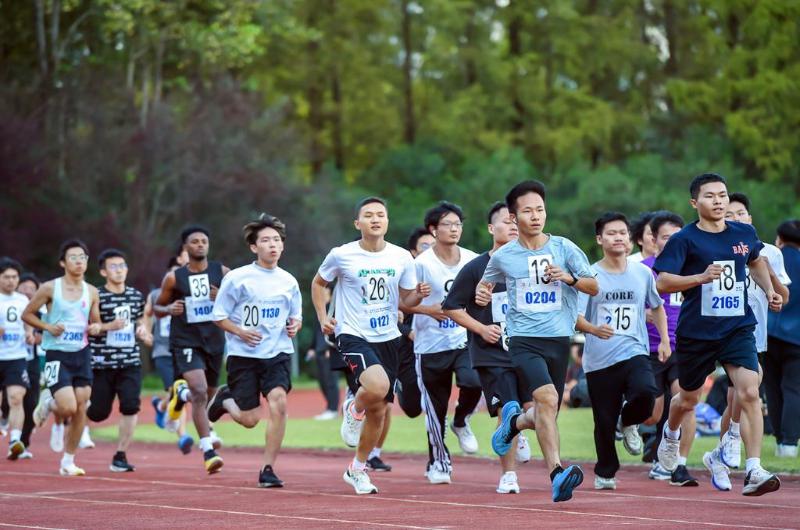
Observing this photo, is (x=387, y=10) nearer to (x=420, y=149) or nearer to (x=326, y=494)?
(x=420, y=149)

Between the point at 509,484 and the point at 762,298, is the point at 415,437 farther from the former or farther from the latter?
the point at 509,484

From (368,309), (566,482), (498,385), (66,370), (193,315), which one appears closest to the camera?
(566,482)

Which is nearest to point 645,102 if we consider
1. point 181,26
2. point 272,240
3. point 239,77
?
point 239,77

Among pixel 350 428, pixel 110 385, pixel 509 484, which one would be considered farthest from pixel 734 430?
pixel 110 385

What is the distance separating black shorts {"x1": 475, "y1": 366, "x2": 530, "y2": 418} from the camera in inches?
455

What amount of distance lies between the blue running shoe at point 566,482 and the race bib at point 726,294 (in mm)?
1961

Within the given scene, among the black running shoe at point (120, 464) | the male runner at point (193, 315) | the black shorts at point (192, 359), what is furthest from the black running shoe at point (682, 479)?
the black running shoe at point (120, 464)

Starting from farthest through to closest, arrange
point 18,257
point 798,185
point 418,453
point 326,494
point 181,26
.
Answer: point 798,185
point 181,26
point 18,257
point 418,453
point 326,494

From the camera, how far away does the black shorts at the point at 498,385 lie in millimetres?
11555

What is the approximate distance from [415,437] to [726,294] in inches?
362

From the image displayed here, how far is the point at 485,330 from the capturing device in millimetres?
11734

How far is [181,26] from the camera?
1608 inches

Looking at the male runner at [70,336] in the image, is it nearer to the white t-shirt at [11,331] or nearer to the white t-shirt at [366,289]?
the white t-shirt at [11,331]

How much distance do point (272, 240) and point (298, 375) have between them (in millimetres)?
29799
